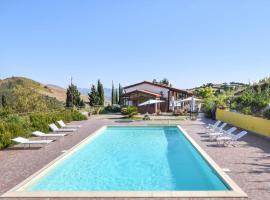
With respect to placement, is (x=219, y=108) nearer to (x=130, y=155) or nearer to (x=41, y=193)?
(x=130, y=155)

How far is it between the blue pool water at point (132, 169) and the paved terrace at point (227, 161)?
0.56 m

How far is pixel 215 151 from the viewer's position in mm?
13375

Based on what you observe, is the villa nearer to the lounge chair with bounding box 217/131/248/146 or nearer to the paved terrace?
the lounge chair with bounding box 217/131/248/146

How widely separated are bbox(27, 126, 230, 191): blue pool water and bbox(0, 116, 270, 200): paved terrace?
1.85 feet

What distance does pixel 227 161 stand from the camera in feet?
37.3

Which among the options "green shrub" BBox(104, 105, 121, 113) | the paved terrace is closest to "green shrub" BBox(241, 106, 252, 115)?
the paved terrace

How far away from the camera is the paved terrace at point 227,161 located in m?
8.47

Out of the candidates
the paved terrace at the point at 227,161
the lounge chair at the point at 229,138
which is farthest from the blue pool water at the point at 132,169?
the lounge chair at the point at 229,138

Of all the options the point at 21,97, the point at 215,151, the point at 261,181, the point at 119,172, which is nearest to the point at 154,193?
the point at 261,181

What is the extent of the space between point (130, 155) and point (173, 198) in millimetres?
7638

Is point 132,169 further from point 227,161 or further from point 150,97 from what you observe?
point 150,97

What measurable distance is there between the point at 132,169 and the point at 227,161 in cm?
336

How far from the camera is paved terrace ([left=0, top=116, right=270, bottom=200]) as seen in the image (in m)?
8.47

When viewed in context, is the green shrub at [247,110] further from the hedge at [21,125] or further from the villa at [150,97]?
the villa at [150,97]
